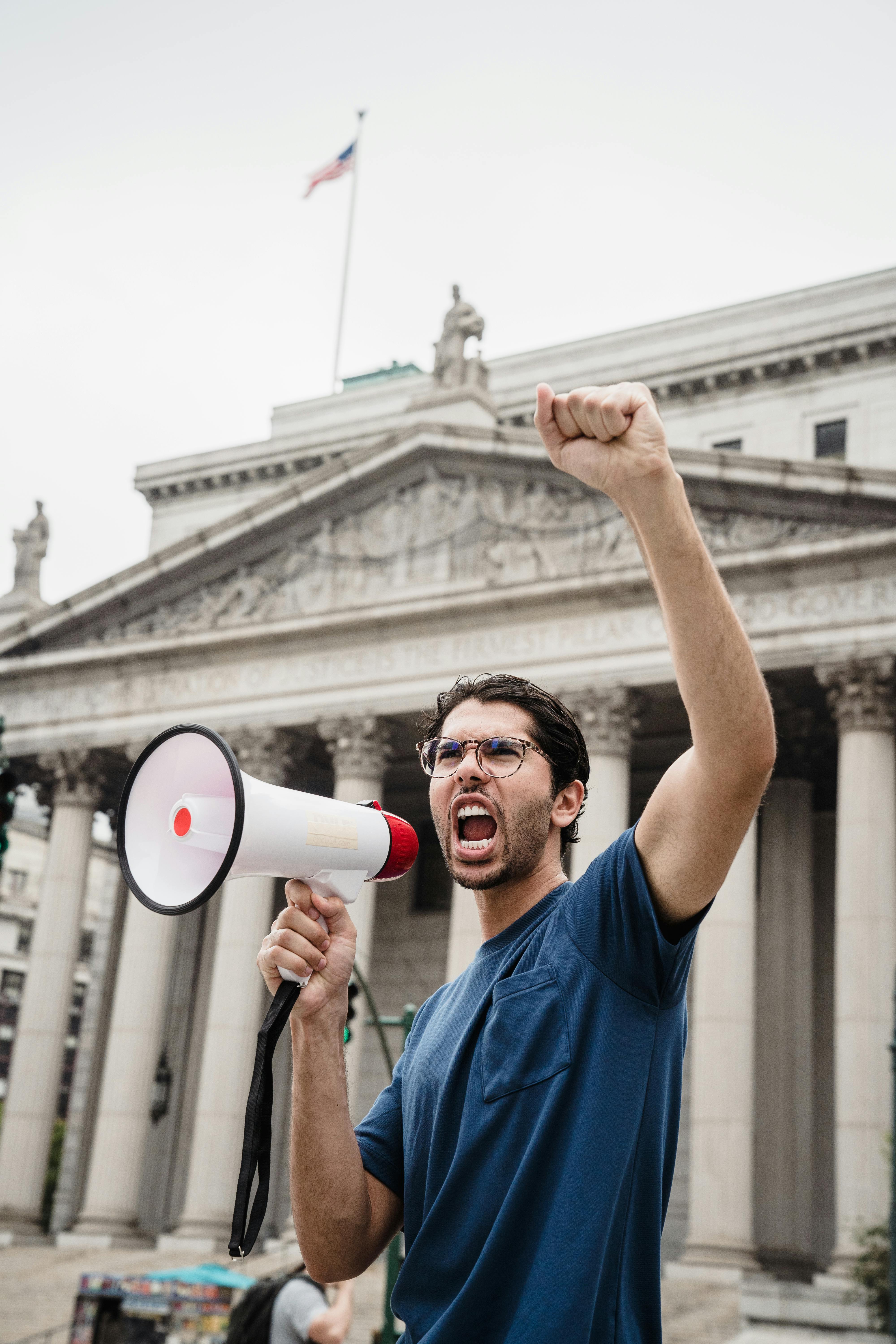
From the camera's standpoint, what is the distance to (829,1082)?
3228 centimetres

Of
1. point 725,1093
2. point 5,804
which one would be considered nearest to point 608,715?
point 725,1093

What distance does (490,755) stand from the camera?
348 centimetres

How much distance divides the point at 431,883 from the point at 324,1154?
117 ft

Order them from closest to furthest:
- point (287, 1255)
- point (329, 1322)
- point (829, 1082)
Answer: point (329, 1322) → point (287, 1255) → point (829, 1082)

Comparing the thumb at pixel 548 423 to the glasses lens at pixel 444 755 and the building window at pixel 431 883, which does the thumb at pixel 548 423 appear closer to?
the glasses lens at pixel 444 755

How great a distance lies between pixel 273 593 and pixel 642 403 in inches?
1251

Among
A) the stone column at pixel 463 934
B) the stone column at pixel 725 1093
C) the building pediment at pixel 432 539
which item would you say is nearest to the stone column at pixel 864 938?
the stone column at pixel 725 1093

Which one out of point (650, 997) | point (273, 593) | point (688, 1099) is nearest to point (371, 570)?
point (273, 593)

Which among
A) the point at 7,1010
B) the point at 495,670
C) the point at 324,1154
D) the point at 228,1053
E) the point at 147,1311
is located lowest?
the point at 147,1311

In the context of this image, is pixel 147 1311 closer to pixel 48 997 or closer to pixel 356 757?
pixel 356 757

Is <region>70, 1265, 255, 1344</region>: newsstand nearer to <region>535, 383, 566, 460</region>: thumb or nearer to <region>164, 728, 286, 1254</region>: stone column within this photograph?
<region>164, 728, 286, 1254</region>: stone column

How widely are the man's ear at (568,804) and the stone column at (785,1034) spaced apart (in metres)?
28.6

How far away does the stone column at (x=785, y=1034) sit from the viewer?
100.0 ft

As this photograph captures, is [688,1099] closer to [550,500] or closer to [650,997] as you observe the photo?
[550,500]
